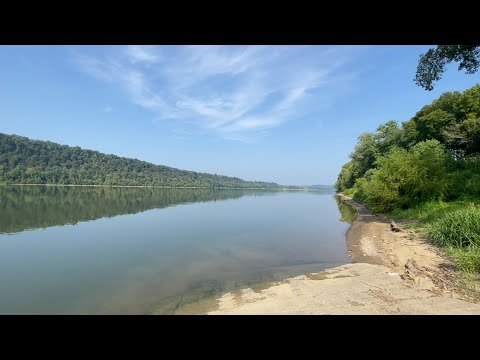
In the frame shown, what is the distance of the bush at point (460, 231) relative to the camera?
29.5 ft

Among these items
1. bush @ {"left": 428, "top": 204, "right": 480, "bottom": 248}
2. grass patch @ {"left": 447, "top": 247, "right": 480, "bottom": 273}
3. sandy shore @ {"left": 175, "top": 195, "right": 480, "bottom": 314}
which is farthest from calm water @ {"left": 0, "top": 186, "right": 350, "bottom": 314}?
grass patch @ {"left": 447, "top": 247, "right": 480, "bottom": 273}

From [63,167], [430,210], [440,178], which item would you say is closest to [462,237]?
[430,210]

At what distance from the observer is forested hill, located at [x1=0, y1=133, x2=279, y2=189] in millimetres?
109688

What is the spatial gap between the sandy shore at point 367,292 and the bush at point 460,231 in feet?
1.96

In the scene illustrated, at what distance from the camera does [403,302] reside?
19.0ft

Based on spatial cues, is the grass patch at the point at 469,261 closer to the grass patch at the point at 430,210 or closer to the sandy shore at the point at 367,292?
the sandy shore at the point at 367,292

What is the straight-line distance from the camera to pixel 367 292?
6.79 m

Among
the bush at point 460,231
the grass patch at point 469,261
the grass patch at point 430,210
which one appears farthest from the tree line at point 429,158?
the grass patch at point 469,261

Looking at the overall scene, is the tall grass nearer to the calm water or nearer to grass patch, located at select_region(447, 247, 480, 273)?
grass patch, located at select_region(447, 247, 480, 273)

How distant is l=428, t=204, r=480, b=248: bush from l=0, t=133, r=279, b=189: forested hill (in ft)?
416

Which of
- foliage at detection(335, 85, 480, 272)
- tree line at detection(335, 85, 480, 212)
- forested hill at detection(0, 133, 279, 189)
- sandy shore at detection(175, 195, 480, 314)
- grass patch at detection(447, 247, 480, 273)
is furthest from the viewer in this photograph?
forested hill at detection(0, 133, 279, 189)

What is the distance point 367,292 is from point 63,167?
467 feet
